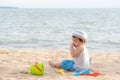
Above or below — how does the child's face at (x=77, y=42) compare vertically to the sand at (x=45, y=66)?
above

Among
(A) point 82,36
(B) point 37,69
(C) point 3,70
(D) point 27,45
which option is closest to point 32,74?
(B) point 37,69

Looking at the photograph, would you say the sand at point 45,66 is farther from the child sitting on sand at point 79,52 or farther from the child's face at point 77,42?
the child's face at point 77,42

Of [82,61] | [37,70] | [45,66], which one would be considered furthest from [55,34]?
[37,70]

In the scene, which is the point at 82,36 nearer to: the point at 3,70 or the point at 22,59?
the point at 3,70

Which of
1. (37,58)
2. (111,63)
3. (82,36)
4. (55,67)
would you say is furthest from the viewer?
(37,58)

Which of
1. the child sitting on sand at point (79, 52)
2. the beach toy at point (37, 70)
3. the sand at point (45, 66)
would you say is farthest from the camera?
the child sitting on sand at point (79, 52)

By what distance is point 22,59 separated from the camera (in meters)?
8.14

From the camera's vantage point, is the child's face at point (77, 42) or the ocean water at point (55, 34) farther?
the ocean water at point (55, 34)

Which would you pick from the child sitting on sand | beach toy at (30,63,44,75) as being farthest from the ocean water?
beach toy at (30,63,44,75)

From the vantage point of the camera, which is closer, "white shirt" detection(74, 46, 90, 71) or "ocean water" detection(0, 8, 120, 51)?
"white shirt" detection(74, 46, 90, 71)

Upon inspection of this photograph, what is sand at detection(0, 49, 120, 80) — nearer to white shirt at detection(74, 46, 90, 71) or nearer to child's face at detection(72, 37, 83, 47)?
white shirt at detection(74, 46, 90, 71)

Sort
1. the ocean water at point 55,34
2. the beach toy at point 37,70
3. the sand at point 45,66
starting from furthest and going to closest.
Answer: the ocean water at point 55,34
the beach toy at point 37,70
the sand at point 45,66

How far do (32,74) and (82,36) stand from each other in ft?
3.95

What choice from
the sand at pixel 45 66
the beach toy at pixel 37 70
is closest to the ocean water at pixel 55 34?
the sand at pixel 45 66
